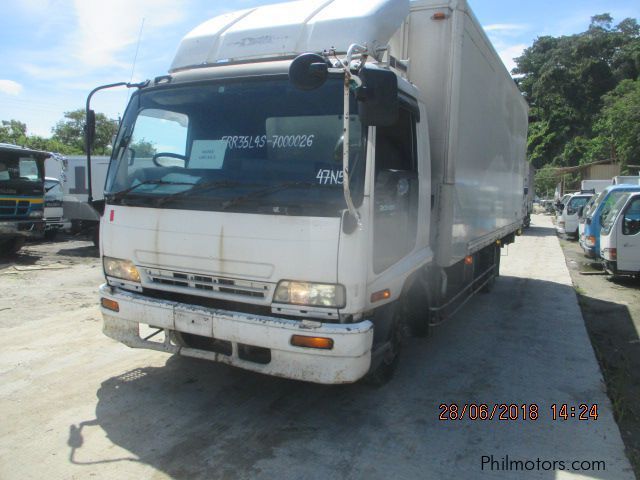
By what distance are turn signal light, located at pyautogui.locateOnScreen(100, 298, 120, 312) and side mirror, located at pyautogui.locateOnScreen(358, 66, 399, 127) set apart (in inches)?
92.5

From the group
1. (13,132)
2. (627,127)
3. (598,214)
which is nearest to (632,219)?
(598,214)

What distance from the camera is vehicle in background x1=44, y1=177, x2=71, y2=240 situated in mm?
14562

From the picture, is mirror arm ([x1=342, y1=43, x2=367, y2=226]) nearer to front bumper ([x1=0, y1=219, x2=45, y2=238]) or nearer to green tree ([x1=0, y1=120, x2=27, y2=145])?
front bumper ([x1=0, y1=219, x2=45, y2=238])

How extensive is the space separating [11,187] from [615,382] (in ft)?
38.7

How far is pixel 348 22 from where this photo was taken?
379 cm

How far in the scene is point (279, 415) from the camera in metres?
3.84

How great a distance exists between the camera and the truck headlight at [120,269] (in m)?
3.89

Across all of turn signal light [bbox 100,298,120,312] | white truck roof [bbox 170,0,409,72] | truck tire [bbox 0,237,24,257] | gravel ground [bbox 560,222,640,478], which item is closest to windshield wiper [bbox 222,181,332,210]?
white truck roof [bbox 170,0,409,72]

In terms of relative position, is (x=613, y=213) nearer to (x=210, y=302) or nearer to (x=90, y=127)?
(x=210, y=302)

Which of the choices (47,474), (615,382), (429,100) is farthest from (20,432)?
(615,382)

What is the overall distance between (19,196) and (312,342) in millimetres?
10509

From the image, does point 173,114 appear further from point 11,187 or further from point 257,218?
point 11,187

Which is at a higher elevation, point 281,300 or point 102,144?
point 102,144

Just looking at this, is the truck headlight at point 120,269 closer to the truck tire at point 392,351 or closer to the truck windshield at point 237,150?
the truck windshield at point 237,150
